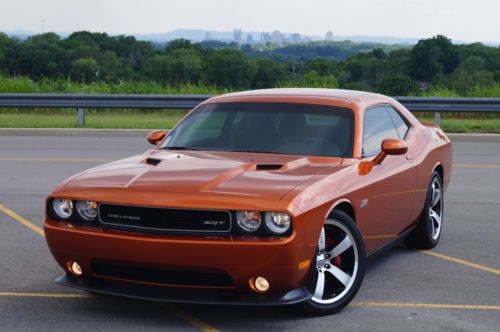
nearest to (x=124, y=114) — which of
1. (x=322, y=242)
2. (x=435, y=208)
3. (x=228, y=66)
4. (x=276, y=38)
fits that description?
(x=435, y=208)

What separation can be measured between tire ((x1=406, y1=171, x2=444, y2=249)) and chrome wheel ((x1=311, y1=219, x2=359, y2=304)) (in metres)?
2.11

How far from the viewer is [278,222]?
566 cm

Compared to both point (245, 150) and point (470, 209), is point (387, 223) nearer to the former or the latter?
point (245, 150)

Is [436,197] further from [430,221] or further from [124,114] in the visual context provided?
[124,114]

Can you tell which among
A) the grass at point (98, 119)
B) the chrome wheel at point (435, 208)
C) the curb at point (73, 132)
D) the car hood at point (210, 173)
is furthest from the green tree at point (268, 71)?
the car hood at point (210, 173)

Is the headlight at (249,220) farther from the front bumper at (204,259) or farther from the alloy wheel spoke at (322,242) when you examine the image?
the alloy wheel spoke at (322,242)

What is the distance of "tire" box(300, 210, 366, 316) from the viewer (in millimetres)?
6105

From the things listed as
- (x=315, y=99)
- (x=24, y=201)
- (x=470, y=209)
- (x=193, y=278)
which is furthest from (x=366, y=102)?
(x=24, y=201)

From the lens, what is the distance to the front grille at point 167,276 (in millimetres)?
5680

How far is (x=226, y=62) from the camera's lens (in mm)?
48375

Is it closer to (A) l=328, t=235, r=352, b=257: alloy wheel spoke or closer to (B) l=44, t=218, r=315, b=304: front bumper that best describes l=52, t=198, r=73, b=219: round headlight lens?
(B) l=44, t=218, r=315, b=304: front bumper

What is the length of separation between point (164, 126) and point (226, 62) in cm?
2795

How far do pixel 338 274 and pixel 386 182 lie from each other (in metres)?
1.18

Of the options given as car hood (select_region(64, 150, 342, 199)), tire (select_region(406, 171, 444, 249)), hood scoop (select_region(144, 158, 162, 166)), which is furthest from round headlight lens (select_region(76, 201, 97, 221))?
tire (select_region(406, 171, 444, 249))
